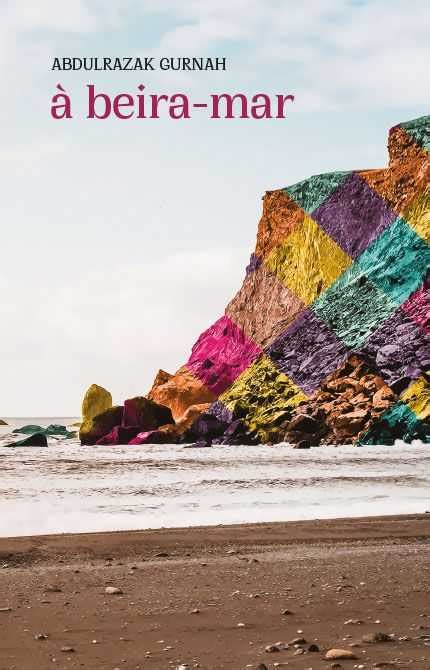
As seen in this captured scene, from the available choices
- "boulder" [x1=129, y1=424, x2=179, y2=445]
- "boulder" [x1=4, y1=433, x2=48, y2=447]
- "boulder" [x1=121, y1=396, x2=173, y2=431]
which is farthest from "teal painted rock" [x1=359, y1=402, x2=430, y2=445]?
"boulder" [x1=4, y1=433, x2=48, y2=447]

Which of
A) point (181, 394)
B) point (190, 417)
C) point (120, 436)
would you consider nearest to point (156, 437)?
point (120, 436)

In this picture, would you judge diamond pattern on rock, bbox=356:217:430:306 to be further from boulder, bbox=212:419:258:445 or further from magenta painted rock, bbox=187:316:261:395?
magenta painted rock, bbox=187:316:261:395

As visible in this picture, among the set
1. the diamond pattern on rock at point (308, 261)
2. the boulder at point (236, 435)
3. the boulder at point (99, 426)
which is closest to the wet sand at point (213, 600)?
the boulder at point (236, 435)

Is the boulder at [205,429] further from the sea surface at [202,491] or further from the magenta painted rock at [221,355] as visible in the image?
the sea surface at [202,491]

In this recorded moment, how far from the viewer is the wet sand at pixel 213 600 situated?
Answer: 4789mm

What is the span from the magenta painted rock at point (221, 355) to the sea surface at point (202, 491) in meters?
36.3

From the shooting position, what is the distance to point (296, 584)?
22.5ft

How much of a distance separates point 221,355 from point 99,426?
68.6 feet

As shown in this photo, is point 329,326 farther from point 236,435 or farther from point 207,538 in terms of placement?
point 207,538

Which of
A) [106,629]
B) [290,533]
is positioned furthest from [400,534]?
[106,629]

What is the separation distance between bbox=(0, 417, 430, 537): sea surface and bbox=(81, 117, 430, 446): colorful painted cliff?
11230mm

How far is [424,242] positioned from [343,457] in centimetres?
2388

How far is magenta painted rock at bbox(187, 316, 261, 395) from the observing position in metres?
66.4

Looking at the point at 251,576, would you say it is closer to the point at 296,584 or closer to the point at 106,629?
the point at 296,584
